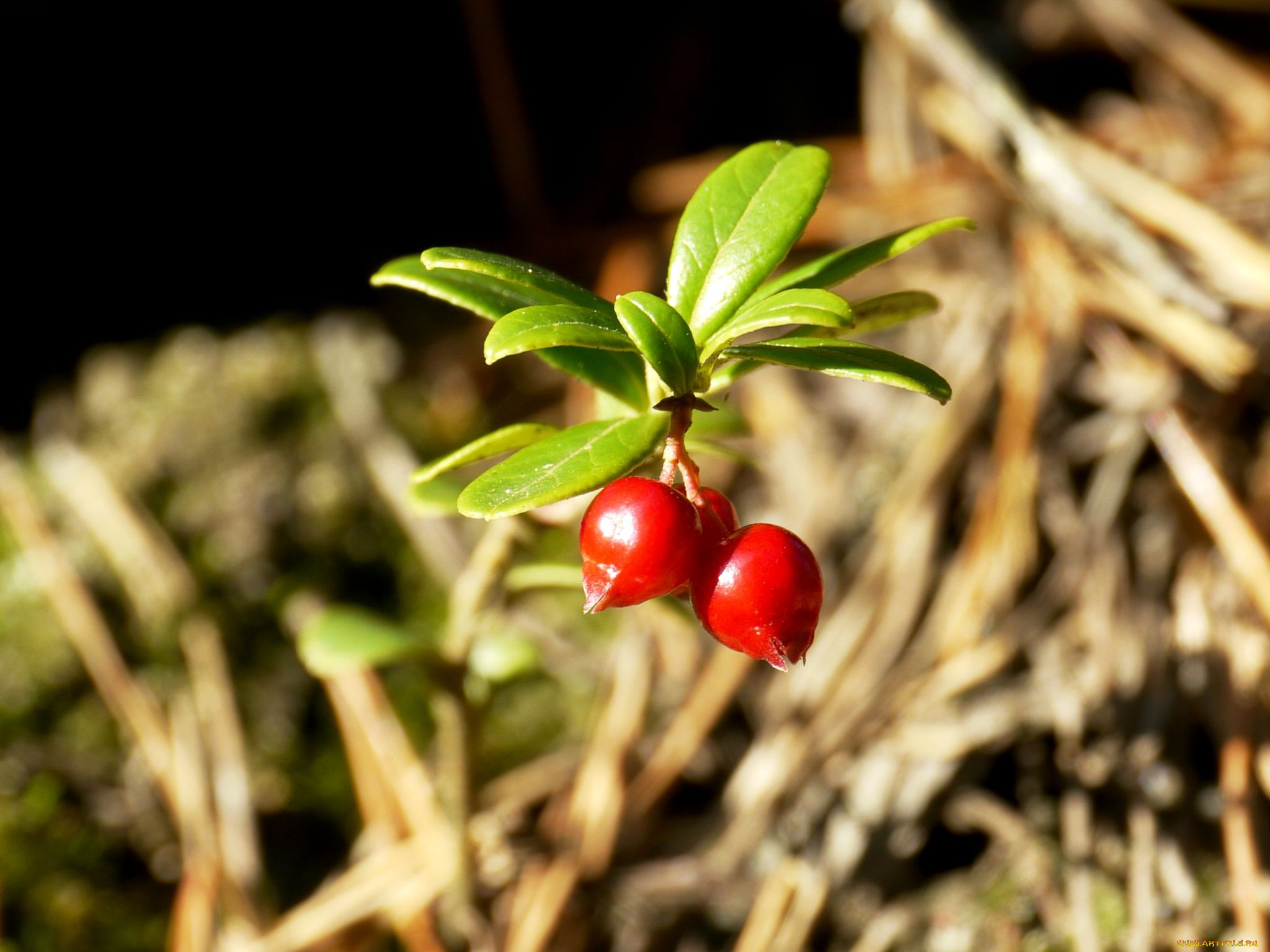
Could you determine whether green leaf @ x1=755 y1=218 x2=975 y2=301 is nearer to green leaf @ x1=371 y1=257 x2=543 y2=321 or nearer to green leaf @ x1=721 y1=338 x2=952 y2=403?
green leaf @ x1=721 y1=338 x2=952 y2=403

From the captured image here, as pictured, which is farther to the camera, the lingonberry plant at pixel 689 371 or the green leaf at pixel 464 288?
the green leaf at pixel 464 288

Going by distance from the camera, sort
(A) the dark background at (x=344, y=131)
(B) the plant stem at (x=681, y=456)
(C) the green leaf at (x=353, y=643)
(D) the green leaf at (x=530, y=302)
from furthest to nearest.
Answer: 1. (A) the dark background at (x=344, y=131)
2. (C) the green leaf at (x=353, y=643)
3. (D) the green leaf at (x=530, y=302)
4. (B) the plant stem at (x=681, y=456)

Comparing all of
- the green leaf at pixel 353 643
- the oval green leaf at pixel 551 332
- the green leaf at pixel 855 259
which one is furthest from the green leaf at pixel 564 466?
the green leaf at pixel 353 643

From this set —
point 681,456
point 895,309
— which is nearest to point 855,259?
point 895,309

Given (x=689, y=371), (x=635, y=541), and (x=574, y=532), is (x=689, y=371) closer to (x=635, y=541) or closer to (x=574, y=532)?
(x=635, y=541)

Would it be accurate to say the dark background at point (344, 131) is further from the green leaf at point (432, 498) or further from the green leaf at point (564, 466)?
the green leaf at point (564, 466)

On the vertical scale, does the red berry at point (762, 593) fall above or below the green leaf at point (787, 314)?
below
